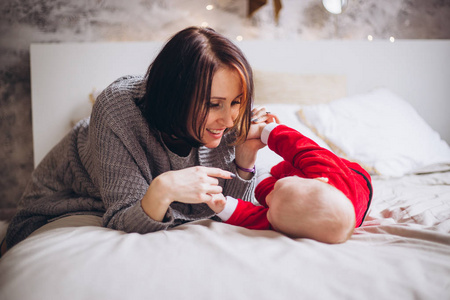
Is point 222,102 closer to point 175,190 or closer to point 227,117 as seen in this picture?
point 227,117

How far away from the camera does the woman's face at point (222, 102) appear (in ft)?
2.73

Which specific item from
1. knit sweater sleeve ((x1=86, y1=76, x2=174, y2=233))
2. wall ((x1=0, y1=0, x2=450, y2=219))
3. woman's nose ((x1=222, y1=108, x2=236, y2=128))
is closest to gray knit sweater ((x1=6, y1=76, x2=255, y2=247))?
knit sweater sleeve ((x1=86, y1=76, x2=174, y2=233))

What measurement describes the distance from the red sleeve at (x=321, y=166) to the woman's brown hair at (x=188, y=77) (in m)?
0.22

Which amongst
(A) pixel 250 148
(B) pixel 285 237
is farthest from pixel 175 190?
(A) pixel 250 148

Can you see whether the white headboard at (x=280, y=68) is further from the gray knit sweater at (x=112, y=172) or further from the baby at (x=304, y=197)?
the baby at (x=304, y=197)

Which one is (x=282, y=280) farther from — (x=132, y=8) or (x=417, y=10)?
(x=417, y=10)

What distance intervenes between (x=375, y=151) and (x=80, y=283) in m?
1.42

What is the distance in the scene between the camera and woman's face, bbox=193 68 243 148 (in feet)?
2.73

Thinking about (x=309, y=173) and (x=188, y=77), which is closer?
(x=188, y=77)

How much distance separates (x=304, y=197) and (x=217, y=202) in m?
0.25

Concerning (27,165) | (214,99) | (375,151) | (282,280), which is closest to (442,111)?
(375,151)

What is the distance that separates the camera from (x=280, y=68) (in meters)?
2.04

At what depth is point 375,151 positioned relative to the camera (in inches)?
62.3

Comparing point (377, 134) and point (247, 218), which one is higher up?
point (377, 134)
